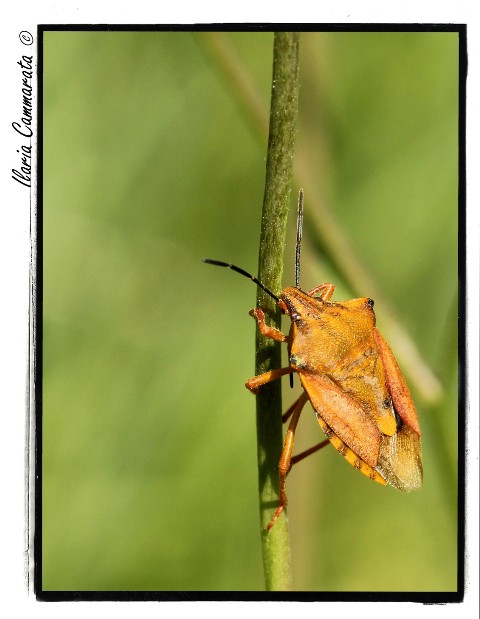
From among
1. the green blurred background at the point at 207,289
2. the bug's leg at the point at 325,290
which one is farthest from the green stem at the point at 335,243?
the bug's leg at the point at 325,290

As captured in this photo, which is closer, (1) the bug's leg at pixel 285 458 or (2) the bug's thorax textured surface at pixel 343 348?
(1) the bug's leg at pixel 285 458

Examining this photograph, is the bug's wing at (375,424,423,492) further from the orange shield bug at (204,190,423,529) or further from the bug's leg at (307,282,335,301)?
the bug's leg at (307,282,335,301)

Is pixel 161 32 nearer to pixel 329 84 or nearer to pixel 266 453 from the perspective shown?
pixel 329 84

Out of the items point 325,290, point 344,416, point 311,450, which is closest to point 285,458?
point 344,416

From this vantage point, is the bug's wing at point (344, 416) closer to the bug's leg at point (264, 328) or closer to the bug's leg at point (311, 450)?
the bug's leg at point (311, 450)

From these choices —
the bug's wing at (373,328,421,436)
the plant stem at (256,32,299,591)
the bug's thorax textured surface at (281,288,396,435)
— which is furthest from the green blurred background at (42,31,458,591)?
the plant stem at (256,32,299,591)

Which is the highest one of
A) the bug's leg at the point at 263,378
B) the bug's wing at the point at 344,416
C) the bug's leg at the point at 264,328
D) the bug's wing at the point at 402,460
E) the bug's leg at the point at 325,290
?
the bug's leg at the point at 325,290

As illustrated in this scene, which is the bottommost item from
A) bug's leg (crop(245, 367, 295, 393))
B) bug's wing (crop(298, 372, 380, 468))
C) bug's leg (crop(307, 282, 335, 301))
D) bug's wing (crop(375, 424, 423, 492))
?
bug's wing (crop(375, 424, 423, 492))
